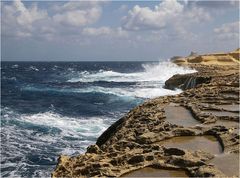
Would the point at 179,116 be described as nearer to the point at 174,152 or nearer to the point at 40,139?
the point at 174,152

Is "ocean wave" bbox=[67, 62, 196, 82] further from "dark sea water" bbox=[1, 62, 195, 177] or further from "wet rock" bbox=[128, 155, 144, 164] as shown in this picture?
"wet rock" bbox=[128, 155, 144, 164]

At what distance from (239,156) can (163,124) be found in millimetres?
2971

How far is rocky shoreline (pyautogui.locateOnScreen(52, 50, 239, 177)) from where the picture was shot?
7.56m

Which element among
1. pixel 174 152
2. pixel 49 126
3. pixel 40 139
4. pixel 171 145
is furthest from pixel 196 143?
pixel 49 126

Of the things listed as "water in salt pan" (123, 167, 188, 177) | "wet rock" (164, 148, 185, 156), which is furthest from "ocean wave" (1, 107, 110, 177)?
"water in salt pan" (123, 167, 188, 177)

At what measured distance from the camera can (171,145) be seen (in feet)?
30.3

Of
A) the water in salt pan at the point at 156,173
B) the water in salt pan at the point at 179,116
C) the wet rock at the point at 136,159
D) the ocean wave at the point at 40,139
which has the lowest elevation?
the ocean wave at the point at 40,139

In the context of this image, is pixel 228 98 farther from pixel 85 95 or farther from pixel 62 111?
pixel 85 95

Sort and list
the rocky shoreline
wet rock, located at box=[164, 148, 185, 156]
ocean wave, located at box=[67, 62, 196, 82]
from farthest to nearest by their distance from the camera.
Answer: ocean wave, located at box=[67, 62, 196, 82] < wet rock, located at box=[164, 148, 185, 156] < the rocky shoreline

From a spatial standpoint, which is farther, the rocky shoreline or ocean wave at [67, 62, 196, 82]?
A: ocean wave at [67, 62, 196, 82]

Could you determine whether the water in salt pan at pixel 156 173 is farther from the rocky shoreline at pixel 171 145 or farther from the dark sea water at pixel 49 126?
the dark sea water at pixel 49 126

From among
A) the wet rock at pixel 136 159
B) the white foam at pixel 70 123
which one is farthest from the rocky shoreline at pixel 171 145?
the white foam at pixel 70 123

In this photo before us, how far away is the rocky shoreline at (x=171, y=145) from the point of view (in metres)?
7.56

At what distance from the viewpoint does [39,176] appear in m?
14.0
